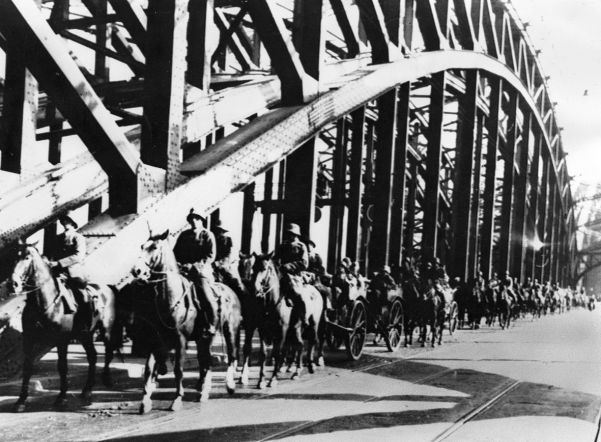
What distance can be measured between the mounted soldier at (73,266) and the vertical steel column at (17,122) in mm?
2218

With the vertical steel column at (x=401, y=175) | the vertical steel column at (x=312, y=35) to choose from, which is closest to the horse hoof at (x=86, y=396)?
the vertical steel column at (x=312, y=35)

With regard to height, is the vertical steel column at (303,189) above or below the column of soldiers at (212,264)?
above

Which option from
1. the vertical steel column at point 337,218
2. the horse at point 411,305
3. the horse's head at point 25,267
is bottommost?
the horse at point 411,305

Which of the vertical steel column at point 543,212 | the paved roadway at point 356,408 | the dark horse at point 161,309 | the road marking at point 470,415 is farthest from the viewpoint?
the vertical steel column at point 543,212

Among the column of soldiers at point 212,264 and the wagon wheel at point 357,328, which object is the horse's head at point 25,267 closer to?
the column of soldiers at point 212,264

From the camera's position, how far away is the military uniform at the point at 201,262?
8.30 metres

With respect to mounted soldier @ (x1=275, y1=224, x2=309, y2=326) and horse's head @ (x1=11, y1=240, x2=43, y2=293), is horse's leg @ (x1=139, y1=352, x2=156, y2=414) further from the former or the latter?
mounted soldier @ (x1=275, y1=224, x2=309, y2=326)

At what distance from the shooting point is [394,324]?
47.0ft

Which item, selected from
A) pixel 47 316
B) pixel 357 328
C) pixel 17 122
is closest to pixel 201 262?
pixel 47 316

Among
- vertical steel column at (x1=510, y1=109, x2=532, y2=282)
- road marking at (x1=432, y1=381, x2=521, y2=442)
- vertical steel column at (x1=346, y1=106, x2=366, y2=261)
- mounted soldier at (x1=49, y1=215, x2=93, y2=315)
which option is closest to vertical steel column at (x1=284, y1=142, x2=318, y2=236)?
vertical steel column at (x1=346, y1=106, x2=366, y2=261)

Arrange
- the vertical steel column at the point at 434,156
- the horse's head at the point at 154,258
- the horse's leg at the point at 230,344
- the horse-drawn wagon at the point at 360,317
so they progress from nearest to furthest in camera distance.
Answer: the horse's head at the point at 154,258 → the horse's leg at the point at 230,344 → the horse-drawn wagon at the point at 360,317 → the vertical steel column at the point at 434,156

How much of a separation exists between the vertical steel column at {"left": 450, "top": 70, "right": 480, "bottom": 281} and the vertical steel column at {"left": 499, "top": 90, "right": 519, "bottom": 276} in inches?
212

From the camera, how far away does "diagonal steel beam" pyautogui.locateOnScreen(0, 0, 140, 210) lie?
785 cm

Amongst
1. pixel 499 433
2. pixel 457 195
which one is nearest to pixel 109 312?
pixel 499 433
